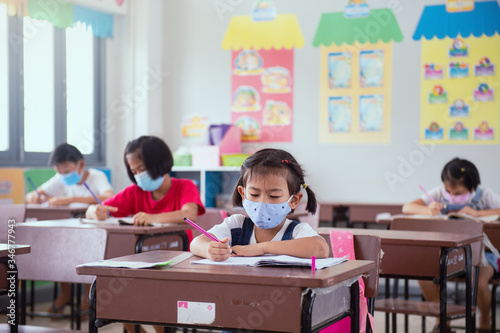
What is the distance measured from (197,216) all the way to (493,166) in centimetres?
268

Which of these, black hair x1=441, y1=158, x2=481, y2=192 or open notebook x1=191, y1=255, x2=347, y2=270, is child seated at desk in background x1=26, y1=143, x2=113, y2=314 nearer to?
black hair x1=441, y1=158, x2=481, y2=192

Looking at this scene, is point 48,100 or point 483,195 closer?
point 483,195

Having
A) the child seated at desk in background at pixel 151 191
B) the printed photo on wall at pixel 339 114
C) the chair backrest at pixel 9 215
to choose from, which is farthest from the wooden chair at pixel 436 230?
the printed photo on wall at pixel 339 114

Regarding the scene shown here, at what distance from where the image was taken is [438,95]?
5.05 metres

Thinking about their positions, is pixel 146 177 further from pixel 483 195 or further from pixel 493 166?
pixel 493 166

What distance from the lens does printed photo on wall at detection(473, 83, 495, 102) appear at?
16.2 ft

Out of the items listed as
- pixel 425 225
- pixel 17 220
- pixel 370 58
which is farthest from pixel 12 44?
pixel 425 225

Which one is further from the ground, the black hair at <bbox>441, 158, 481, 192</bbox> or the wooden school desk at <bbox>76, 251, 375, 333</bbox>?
the black hair at <bbox>441, 158, 481, 192</bbox>

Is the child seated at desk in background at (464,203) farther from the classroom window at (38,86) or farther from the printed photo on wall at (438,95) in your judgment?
the classroom window at (38,86)

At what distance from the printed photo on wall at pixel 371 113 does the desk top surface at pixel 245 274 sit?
3656 millimetres

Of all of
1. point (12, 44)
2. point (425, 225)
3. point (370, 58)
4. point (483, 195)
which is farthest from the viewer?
point (370, 58)

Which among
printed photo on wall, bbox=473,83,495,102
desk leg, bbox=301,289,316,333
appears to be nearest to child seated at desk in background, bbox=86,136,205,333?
desk leg, bbox=301,289,316,333

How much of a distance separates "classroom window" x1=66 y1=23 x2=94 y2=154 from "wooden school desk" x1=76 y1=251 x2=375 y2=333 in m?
4.10

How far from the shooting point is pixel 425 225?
3.23 meters
